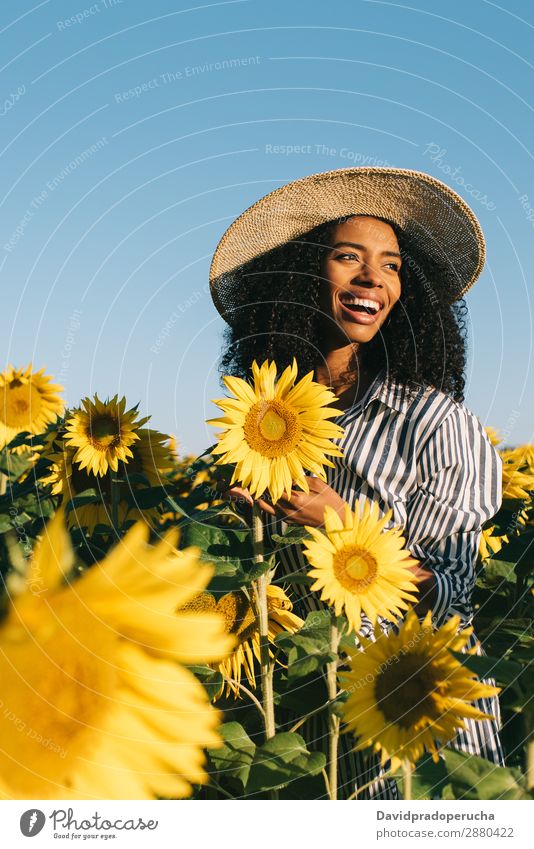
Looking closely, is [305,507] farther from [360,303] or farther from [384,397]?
[360,303]

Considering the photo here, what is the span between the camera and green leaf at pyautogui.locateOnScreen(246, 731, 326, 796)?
1.08m

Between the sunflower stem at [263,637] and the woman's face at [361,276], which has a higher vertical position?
the woman's face at [361,276]

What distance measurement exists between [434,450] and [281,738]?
96cm

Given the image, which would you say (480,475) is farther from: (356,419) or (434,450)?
(356,419)

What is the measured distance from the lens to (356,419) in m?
2.04

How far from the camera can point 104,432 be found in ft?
7.08

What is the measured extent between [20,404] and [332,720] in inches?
137

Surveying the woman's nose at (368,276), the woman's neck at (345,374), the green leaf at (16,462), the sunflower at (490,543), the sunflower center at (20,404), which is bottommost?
the sunflower at (490,543)

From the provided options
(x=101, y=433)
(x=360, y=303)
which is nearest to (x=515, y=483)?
(x=360, y=303)

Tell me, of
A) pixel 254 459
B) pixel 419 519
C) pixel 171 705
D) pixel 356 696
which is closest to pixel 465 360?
pixel 419 519

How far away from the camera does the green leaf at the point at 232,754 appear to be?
1149mm

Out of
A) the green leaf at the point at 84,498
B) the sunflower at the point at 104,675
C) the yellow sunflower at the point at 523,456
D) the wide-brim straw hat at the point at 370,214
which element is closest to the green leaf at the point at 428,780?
the sunflower at the point at 104,675

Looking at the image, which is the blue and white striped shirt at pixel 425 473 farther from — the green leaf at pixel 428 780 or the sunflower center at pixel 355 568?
the green leaf at pixel 428 780

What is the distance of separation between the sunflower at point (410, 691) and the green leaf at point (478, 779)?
6cm
